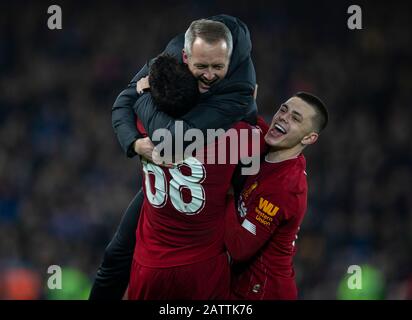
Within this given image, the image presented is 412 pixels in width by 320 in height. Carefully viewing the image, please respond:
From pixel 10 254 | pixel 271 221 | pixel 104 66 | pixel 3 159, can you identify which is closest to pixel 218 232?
pixel 271 221

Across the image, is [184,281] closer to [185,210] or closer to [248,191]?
[185,210]

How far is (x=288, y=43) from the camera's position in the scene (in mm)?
9289

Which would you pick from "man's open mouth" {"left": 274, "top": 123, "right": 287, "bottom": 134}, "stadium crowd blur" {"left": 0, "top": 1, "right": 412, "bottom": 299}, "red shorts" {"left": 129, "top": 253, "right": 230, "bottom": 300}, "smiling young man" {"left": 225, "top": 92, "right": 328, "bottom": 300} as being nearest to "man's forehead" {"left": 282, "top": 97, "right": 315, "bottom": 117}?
"smiling young man" {"left": 225, "top": 92, "right": 328, "bottom": 300}

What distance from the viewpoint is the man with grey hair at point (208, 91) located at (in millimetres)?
2930

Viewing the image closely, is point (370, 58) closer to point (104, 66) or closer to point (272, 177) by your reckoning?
point (104, 66)

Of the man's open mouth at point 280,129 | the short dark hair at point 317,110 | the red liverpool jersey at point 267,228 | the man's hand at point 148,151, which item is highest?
the short dark hair at point 317,110

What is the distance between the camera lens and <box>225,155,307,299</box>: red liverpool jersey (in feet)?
10.5

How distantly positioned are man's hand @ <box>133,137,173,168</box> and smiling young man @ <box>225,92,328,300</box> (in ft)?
1.14

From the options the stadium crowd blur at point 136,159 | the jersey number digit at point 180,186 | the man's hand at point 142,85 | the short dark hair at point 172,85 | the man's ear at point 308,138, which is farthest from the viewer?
the stadium crowd blur at point 136,159

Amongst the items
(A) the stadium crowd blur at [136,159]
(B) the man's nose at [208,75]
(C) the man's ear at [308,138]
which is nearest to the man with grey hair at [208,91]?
(B) the man's nose at [208,75]

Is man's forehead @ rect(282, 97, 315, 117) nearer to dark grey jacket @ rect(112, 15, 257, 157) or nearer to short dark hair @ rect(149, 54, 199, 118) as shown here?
dark grey jacket @ rect(112, 15, 257, 157)

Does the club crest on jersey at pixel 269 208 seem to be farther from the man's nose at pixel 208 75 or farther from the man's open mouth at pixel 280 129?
the man's nose at pixel 208 75

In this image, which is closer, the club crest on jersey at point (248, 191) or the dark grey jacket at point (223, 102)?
the dark grey jacket at point (223, 102)
